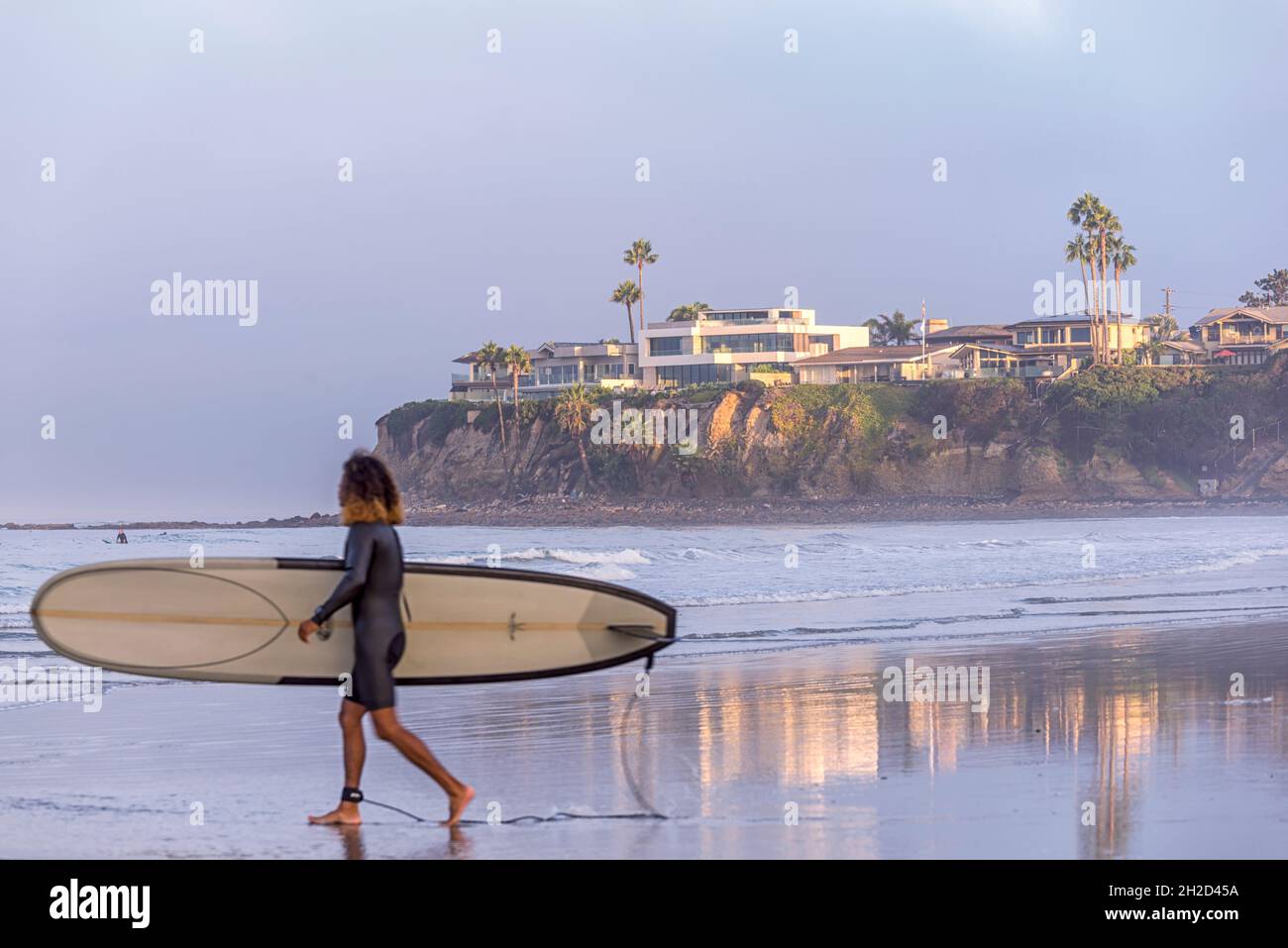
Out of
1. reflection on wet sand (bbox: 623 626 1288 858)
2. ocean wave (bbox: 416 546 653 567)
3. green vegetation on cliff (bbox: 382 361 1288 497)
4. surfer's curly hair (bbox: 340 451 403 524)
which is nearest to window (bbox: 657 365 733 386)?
green vegetation on cliff (bbox: 382 361 1288 497)

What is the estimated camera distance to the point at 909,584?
79.2ft

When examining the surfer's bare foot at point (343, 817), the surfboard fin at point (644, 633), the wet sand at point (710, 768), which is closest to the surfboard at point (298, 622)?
the surfboard fin at point (644, 633)

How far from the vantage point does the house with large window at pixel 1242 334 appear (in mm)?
95812

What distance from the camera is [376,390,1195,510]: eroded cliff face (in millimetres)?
87438

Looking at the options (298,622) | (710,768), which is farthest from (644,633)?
(298,622)

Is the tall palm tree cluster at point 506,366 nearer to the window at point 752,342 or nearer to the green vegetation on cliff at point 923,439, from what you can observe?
the green vegetation on cliff at point 923,439

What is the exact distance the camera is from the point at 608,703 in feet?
34.2

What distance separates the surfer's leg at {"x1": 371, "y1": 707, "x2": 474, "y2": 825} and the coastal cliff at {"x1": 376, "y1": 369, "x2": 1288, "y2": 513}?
82463 mm

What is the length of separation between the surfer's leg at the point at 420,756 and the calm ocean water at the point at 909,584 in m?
7.20

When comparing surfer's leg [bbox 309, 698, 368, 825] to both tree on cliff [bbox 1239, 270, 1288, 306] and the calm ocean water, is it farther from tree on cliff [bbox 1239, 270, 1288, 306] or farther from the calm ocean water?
tree on cliff [bbox 1239, 270, 1288, 306]

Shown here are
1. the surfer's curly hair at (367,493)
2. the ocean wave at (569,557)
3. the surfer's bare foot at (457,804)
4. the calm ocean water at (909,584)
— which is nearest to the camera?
the surfer's curly hair at (367,493)

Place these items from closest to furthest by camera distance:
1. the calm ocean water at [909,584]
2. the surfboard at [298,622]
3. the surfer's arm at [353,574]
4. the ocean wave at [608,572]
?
the surfer's arm at [353,574] → the surfboard at [298,622] → the calm ocean water at [909,584] → the ocean wave at [608,572]

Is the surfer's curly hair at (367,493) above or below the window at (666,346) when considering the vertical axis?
below

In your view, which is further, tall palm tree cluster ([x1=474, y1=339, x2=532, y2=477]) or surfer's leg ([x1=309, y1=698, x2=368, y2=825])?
tall palm tree cluster ([x1=474, y1=339, x2=532, y2=477])
